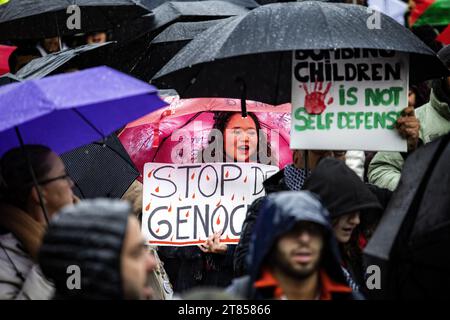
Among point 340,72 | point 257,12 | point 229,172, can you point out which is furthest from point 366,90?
point 229,172

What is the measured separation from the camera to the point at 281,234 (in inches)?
195

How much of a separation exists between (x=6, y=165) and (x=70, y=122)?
68 centimetres

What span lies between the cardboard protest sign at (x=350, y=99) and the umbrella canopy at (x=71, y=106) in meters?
1.07

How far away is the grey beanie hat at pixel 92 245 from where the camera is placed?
4.14 m

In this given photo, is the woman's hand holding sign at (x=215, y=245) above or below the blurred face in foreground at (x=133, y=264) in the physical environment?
below

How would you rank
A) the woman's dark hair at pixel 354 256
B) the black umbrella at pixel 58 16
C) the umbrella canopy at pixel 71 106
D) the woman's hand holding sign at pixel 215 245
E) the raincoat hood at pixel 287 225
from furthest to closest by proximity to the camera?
the black umbrella at pixel 58 16 → the woman's hand holding sign at pixel 215 245 → the woman's dark hair at pixel 354 256 → the umbrella canopy at pixel 71 106 → the raincoat hood at pixel 287 225

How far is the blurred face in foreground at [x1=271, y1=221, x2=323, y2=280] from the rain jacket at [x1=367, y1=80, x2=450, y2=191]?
2608 millimetres

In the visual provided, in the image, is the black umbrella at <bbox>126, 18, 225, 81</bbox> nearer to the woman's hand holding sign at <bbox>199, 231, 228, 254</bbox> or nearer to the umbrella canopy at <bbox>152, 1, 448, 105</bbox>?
the umbrella canopy at <bbox>152, 1, 448, 105</bbox>

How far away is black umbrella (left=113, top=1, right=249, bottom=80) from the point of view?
10079 millimetres

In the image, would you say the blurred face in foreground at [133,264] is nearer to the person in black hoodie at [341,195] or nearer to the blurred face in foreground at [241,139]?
the person in black hoodie at [341,195]

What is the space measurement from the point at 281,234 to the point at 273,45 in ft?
5.77

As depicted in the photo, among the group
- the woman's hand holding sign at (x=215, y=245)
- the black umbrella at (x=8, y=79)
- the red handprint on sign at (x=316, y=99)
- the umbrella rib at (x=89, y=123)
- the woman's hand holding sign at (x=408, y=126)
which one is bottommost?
the woman's hand holding sign at (x=215, y=245)

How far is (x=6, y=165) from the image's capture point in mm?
5949

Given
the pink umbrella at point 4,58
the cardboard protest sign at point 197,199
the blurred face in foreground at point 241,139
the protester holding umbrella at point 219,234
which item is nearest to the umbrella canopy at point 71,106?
the cardboard protest sign at point 197,199
